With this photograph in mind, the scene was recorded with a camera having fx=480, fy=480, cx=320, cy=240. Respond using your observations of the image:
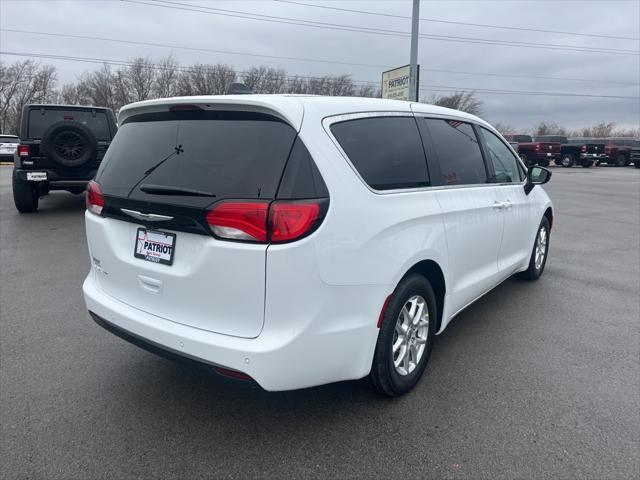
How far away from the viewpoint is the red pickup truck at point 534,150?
30328mm

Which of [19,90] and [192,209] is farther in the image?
[19,90]

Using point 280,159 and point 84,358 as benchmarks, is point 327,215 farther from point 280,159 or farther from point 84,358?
point 84,358

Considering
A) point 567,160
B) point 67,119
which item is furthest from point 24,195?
point 567,160

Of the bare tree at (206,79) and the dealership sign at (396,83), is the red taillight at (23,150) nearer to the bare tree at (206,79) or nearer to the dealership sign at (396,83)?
the dealership sign at (396,83)

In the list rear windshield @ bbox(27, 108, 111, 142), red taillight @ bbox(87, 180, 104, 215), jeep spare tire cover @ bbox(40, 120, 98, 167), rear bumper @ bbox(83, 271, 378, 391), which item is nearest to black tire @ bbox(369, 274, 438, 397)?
rear bumper @ bbox(83, 271, 378, 391)

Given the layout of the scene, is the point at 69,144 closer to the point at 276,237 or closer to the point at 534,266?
the point at 534,266

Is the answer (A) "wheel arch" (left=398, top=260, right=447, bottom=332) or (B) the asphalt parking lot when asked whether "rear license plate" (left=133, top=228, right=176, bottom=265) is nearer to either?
(B) the asphalt parking lot

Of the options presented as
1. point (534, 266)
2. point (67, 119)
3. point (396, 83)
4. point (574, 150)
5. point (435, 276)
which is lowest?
point (534, 266)

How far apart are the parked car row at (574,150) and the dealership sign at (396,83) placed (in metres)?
10.4

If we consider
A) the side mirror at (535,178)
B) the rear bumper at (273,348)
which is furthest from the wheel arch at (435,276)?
the side mirror at (535,178)

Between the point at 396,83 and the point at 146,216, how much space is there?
23.4 meters

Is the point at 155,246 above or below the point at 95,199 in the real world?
below

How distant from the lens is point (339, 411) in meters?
2.81

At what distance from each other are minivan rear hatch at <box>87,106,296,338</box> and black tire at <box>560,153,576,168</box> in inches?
1448
